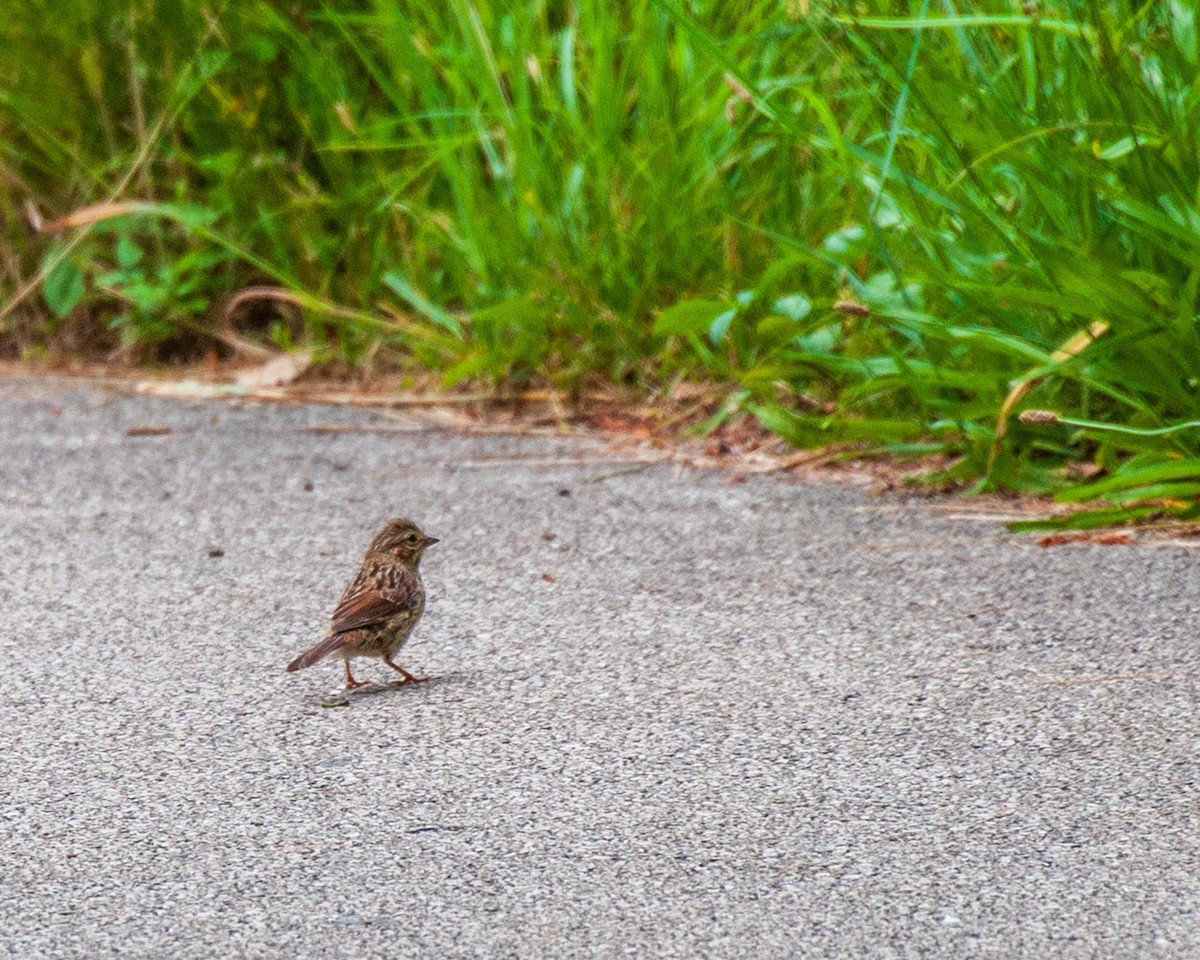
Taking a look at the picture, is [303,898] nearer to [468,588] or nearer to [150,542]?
[468,588]

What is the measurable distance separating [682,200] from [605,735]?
2836 millimetres

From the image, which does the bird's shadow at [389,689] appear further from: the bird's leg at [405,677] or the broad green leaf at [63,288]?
the broad green leaf at [63,288]

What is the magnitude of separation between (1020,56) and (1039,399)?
36.6 inches

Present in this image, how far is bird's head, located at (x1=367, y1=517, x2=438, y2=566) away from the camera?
153 inches

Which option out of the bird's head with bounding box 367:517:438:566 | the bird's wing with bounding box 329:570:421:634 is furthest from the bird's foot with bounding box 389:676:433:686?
the bird's head with bounding box 367:517:438:566

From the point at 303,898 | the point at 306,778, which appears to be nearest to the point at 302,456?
the point at 306,778

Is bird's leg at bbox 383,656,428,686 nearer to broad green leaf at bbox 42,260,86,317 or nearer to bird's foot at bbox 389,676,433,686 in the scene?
bird's foot at bbox 389,676,433,686

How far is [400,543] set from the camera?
393 centimetres

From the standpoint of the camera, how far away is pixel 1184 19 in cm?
454

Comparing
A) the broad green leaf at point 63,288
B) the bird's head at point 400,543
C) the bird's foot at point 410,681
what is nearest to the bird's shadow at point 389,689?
the bird's foot at point 410,681

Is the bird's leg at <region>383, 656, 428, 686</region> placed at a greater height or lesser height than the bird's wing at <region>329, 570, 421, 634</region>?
lesser

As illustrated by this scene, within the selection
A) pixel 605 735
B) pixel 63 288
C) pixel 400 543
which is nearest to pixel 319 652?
pixel 400 543

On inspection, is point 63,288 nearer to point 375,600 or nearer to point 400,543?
point 400,543

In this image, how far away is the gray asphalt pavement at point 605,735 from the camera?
8.10 ft
